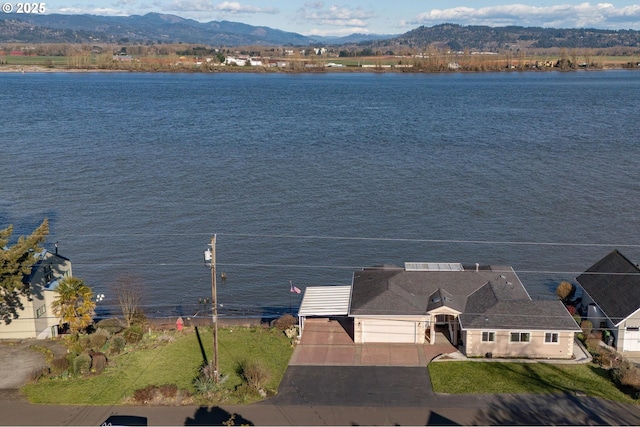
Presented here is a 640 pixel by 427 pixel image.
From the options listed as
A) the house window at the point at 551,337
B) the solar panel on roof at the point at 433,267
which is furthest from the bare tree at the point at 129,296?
the house window at the point at 551,337

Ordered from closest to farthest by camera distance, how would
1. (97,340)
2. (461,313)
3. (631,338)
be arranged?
1. (97,340)
2. (631,338)
3. (461,313)

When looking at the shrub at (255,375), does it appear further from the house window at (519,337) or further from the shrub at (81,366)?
the house window at (519,337)

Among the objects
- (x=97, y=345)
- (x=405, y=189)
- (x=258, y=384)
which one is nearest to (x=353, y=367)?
(x=258, y=384)

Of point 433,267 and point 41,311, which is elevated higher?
point 433,267

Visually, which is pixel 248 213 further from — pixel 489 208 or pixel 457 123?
pixel 457 123

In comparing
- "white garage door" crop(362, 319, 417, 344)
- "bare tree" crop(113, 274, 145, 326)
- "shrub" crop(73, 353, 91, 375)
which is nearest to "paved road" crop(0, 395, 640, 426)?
"shrub" crop(73, 353, 91, 375)

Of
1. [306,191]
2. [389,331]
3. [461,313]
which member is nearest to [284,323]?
[389,331]

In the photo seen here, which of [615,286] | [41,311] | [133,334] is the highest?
[615,286]

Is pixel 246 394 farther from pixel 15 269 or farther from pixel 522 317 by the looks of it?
pixel 522 317
